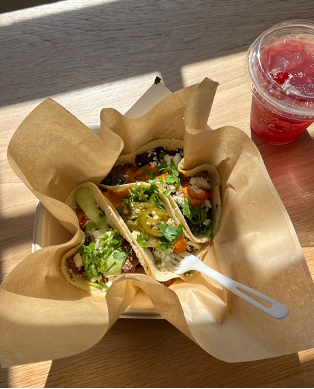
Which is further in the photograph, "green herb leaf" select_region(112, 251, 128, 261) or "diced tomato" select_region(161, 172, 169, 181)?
"diced tomato" select_region(161, 172, 169, 181)

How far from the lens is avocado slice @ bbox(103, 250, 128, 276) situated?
1.21m

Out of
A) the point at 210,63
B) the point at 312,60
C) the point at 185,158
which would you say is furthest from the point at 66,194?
the point at 312,60

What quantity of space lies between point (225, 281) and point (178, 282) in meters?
0.23

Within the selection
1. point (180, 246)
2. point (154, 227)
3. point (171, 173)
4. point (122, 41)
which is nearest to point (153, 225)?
point (154, 227)

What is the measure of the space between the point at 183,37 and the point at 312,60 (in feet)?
2.16

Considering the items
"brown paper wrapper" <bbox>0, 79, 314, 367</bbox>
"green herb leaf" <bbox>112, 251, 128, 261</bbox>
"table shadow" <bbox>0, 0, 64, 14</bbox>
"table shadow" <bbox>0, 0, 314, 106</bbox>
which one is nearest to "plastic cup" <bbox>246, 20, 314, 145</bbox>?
"brown paper wrapper" <bbox>0, 79, 314, 367</bbox>

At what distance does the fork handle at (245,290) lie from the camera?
3.06 feet

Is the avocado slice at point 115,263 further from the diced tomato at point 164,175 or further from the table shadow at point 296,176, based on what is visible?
the table shadow at point 296,176

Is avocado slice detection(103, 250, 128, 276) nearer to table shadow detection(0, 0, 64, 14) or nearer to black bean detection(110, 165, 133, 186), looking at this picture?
black bean detection(110, 165, 133, 186)

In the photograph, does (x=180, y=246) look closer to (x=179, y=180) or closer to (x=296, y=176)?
(x=179, y=180)

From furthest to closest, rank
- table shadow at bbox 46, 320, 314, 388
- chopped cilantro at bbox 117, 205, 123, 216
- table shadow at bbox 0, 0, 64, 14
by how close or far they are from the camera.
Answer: table shadow at bbox 0, 0, 64, 14, chopped cilantro at bbox 117, 205, 123, 216, table shadow at bbox 46, 320, 314, 388

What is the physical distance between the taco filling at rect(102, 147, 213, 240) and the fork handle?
18 centimetres

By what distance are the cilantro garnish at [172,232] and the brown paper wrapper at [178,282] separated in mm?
152

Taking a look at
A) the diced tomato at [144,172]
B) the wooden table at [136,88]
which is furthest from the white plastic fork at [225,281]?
the diced tomato at [144,172]
